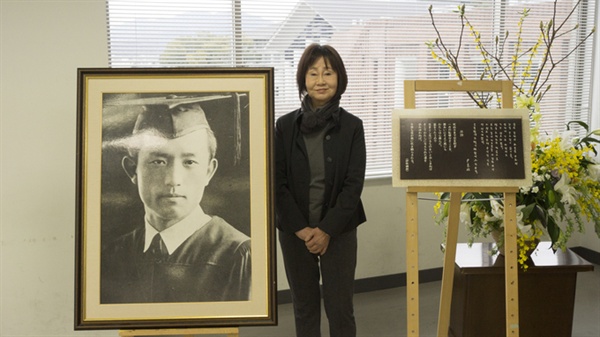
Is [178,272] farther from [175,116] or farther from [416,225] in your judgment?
[416,225]

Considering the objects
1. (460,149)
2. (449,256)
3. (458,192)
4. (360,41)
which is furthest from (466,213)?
(360,41)

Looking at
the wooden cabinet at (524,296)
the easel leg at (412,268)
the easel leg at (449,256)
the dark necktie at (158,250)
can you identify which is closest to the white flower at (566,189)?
the wooden cabinet at (524,296)

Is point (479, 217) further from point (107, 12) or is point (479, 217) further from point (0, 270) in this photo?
point (0, 270)

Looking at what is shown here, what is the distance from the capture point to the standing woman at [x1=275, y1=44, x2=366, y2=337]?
2520 mm

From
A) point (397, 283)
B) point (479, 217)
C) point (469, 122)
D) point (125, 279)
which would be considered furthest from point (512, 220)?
point (397, 283)

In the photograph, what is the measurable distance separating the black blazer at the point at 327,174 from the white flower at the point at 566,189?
92cm

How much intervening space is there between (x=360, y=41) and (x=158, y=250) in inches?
88.9

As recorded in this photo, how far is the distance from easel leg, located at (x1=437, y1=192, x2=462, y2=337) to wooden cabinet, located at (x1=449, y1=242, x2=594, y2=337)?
29 cm

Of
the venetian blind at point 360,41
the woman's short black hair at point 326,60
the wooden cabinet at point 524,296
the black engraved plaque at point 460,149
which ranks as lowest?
the wooden cabinet at point 524,296

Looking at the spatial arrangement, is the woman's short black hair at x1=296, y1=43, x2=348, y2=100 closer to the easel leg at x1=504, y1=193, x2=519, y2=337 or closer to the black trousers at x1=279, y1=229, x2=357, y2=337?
the black trousers at x1=279, y1=229, x2=357, y2=337

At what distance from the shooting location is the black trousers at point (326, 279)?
102 inches

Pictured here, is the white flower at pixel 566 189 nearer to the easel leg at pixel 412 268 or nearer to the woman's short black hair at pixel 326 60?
the easel leg at pixel 412 268

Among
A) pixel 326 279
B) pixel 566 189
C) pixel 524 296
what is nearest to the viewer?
pixel 326 279

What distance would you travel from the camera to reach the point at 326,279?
2619 mm
